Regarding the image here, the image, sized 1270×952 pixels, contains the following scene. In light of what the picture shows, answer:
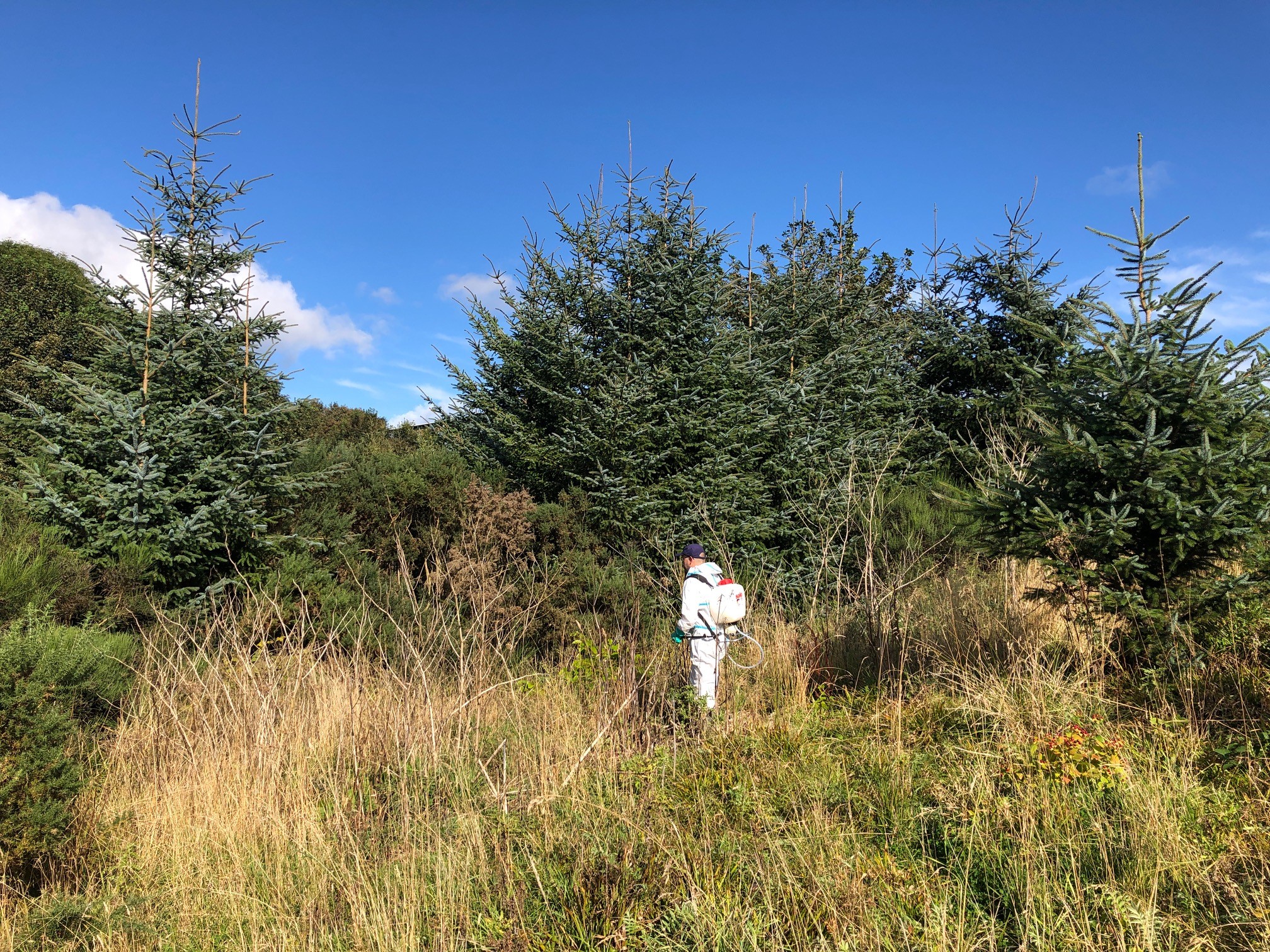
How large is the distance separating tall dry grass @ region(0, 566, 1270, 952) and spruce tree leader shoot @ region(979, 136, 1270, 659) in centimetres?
69

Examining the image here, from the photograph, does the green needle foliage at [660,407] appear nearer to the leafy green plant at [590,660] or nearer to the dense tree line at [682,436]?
the dense tree line at [682,436]

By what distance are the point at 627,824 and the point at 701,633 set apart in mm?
2240

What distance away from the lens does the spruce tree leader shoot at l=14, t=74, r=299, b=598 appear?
19.3ft

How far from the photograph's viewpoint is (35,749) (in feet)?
11.1

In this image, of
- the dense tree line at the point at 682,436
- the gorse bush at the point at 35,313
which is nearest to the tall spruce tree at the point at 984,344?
the dense tree line at the point at 682,436

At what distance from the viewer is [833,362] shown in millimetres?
11008

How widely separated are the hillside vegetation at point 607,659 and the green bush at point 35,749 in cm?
2

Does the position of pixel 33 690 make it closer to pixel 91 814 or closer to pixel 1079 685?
pixel 91 814

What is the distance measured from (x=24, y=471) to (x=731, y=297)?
8348 mm

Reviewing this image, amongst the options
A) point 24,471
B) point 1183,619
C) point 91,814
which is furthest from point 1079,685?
point 24,471

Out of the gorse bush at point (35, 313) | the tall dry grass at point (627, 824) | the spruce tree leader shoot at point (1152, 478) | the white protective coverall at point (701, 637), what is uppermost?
the gorse bush at point (35, 313)

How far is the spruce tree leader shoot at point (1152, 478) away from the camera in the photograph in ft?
15.3

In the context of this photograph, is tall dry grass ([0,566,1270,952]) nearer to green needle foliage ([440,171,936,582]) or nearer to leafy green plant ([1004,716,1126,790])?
leafy green plant ([1004,716,1126,790])

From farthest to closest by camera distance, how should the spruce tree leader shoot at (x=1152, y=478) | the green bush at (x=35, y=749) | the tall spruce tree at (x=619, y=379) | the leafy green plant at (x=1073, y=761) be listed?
the tall spruce tree at (x=619, y=379) < the spruce tree leader shoot at (x=1152, y=478) < the leafy green plant at (x=1073, y=761) < the green bush at (x=35, y=749)
